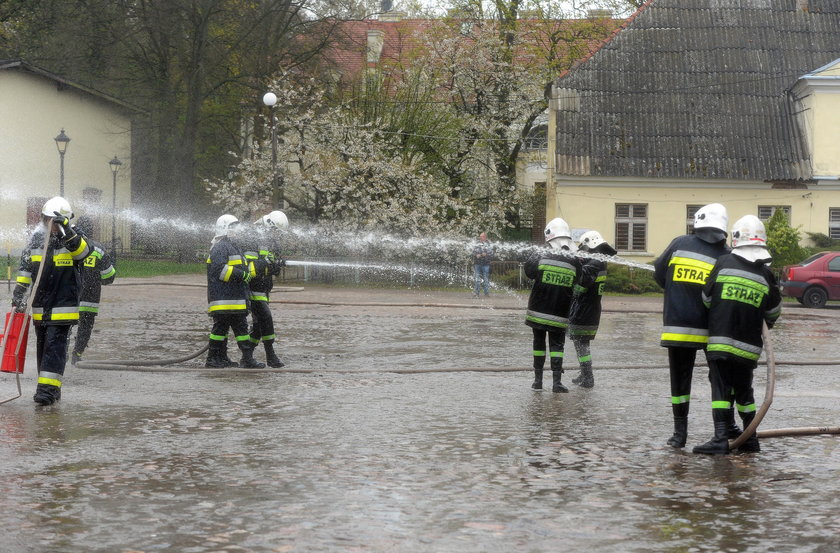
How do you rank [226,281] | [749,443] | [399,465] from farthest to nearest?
1. [226,281]
2. [749,443]
3. [399,465]

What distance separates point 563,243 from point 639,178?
25.9 metres

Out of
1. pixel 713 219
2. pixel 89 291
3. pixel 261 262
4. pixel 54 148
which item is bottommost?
pixel 89 291

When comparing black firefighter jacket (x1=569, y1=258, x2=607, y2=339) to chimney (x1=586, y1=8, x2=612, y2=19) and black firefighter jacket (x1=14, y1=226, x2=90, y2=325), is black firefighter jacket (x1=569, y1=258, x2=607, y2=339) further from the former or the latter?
chimney (x1=586, y1=8, x2=612, y2=19)

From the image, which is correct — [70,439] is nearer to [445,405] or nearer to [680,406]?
[445,405]

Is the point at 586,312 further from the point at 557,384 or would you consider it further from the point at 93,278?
the point at 93,278

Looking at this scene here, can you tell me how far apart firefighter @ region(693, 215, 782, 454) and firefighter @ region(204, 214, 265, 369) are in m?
6.32

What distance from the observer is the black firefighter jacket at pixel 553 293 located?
11680 millimetres

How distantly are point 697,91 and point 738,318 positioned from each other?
103 ft

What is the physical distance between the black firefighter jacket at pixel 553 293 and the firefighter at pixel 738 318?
131 inches

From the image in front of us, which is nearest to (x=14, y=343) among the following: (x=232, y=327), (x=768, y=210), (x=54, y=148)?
(x=232, y=327)

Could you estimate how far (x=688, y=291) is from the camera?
28.1ft

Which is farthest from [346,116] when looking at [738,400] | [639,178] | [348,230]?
[738,400]

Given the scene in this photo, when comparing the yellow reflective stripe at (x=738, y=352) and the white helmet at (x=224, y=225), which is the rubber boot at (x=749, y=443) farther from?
the white helmet at (x=224, y=225)

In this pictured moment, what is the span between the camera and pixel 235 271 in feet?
42.9
